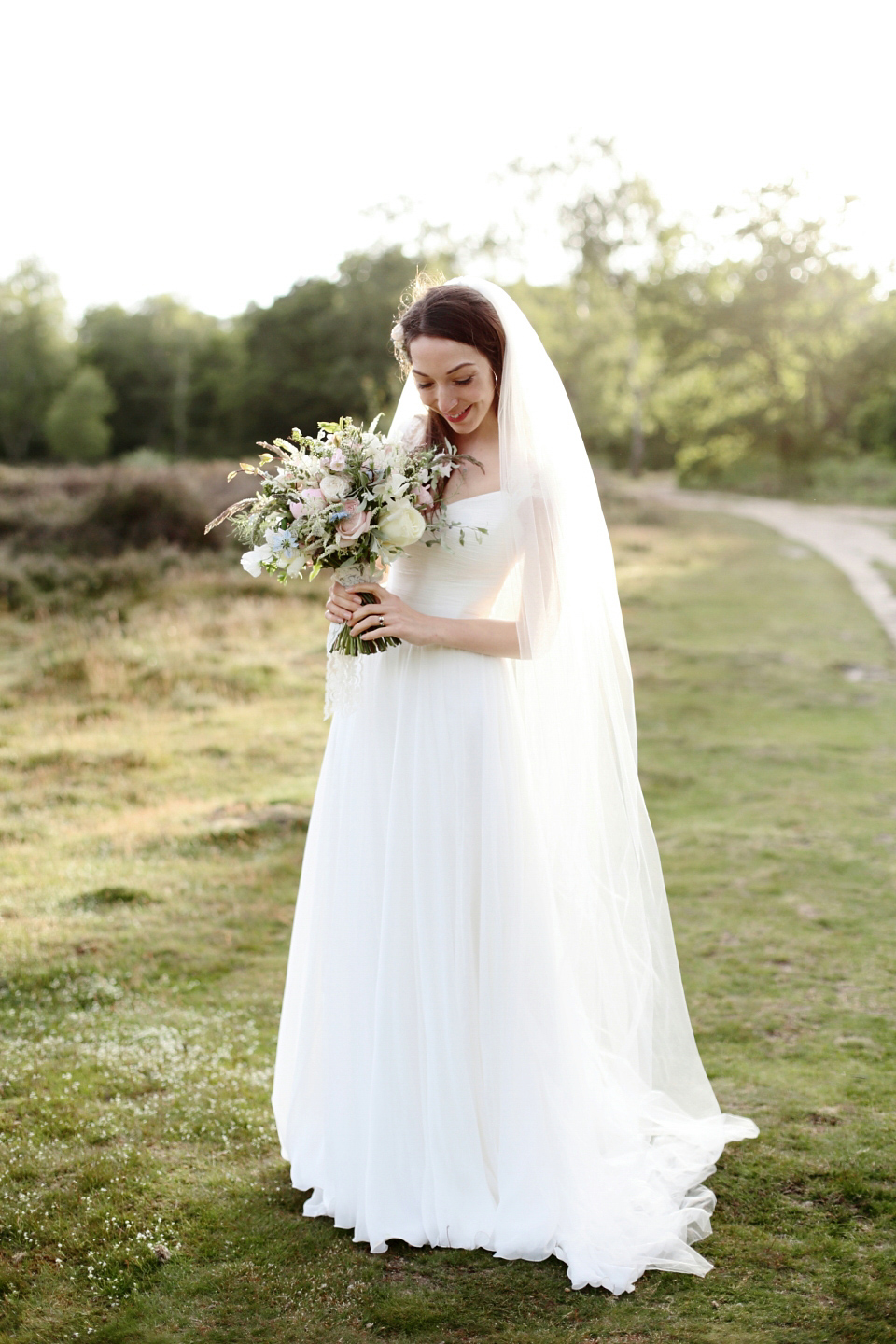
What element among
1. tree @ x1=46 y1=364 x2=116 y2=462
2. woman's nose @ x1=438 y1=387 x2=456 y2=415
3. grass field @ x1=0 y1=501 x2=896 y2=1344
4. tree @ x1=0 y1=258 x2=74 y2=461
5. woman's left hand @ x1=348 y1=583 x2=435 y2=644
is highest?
tree @ x1=0 y1=258 x2=74 y2=461

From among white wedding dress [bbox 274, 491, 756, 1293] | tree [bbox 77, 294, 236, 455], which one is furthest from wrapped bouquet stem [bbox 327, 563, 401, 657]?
tree [bbox 77, 294, 236, 455]

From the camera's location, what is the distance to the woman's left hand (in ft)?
9.85

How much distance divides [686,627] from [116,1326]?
39.8 feet

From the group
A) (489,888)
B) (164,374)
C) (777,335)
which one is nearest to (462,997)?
(489,888)

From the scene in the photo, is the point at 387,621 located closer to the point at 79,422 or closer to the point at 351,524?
the point at 351,524

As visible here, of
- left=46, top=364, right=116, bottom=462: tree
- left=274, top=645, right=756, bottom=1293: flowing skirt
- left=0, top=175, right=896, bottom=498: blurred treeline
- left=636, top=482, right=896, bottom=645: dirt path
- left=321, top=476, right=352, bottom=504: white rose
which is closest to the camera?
left=321, top=476, right=352, bottom=504: white rose

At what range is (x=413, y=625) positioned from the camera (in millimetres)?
3031

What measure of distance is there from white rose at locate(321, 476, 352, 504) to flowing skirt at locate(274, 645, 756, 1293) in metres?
0.53

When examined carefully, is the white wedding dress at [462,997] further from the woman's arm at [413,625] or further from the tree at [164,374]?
the tree at [164,374]

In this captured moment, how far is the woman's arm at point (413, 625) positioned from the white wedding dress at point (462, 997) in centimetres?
7

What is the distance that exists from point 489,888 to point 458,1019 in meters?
0.38

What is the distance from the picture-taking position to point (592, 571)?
326 centimetres

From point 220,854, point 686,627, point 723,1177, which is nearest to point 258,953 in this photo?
point 220,854

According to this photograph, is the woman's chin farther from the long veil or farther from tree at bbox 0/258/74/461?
tree at bbox 0/258/74/461
